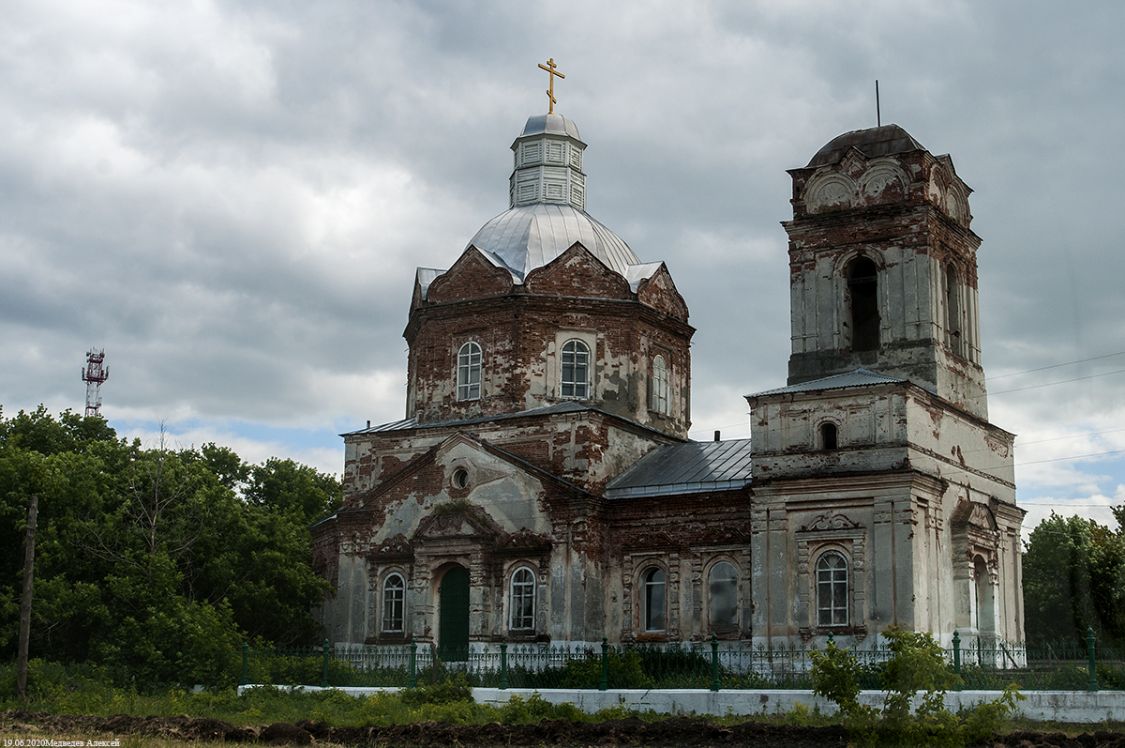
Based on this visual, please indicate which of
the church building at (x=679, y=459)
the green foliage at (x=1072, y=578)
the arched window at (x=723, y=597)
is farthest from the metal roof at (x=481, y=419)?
the green foliage at (x=1072, y=578)

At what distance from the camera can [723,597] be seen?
28312 millimetres

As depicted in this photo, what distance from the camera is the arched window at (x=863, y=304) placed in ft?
96.0

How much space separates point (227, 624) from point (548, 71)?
18.0m

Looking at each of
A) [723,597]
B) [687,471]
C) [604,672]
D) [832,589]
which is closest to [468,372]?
[687,471]

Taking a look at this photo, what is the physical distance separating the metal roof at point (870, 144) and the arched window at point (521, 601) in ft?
36.2

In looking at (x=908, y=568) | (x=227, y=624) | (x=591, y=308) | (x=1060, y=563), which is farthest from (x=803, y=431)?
(x=1060, y=563)

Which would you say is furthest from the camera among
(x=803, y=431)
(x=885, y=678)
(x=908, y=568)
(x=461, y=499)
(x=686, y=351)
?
(x=686, y=351)

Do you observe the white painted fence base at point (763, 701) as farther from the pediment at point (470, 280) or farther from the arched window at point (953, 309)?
the pediment at point (470, 280)

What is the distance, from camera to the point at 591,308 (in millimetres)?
32656

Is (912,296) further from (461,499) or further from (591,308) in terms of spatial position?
(461,499)

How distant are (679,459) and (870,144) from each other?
27.5 feet

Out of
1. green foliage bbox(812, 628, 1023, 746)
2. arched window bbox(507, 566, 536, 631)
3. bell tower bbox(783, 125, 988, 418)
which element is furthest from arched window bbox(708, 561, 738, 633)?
green foliage bbox(812, 628, 1023, 746)

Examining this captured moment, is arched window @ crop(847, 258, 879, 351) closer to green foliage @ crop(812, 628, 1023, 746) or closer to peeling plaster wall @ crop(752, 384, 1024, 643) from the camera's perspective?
peeling plaster wall @ crop(752, 384, 1024, 643)

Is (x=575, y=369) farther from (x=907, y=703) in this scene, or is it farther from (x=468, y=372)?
(x=907, y=703)
